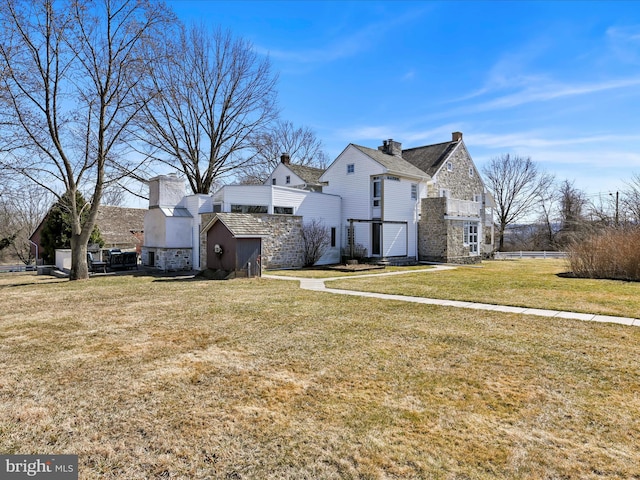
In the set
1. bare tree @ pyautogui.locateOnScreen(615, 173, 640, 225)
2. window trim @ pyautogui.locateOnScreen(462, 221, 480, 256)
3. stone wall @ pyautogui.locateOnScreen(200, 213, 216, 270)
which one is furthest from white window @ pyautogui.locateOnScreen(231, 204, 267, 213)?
bare tree @ pyautogui.locateOnScreen(615, 173, 640, 225)

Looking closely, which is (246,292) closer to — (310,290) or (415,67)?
(310,290)

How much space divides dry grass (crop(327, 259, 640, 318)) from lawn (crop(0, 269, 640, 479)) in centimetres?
196

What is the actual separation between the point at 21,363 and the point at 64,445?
291 centimetres

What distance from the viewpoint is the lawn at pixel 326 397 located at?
2949 millimetres

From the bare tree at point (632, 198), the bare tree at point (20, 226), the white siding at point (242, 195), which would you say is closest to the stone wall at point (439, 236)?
the white siding at point (242, 195)

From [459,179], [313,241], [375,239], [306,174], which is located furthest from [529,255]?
[313,241]

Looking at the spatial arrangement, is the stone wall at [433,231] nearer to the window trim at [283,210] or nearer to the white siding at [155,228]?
the window trim at [283,210]

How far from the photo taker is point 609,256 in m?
15.0

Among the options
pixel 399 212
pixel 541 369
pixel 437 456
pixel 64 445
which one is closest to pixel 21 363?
pixel 64 445

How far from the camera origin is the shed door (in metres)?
15.3

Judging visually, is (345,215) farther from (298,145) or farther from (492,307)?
(298,145)

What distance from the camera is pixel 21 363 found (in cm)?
527

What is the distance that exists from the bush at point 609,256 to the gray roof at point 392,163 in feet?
32.0

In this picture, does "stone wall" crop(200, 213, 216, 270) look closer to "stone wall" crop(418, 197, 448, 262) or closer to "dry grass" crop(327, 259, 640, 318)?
"dry grass" crop(327, 259, 640, 318)
